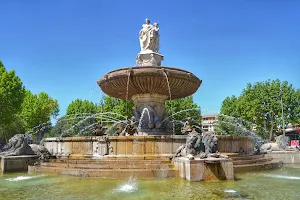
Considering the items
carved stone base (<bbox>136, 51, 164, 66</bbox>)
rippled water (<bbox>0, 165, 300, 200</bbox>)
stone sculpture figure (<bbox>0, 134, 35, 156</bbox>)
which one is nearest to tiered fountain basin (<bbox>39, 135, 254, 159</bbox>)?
stone sculpture figure (<bbox>0, 134, 35, 156</bbox>)

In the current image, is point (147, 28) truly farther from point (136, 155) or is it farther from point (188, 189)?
point (188, 189)

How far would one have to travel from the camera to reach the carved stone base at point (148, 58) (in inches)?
665

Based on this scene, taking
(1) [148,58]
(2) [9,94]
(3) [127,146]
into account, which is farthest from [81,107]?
(3) [127,146]

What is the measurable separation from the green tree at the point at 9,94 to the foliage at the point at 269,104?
26.0 m

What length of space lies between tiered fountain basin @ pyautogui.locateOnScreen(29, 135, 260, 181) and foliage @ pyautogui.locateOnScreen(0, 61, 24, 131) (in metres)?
17.0

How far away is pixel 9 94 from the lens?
2817 cm

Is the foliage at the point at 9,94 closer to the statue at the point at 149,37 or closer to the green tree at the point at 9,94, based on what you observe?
the green tree at the point at 9,94

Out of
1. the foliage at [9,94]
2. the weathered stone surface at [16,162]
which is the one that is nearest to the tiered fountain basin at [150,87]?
the weathered stone surface at [16,162]

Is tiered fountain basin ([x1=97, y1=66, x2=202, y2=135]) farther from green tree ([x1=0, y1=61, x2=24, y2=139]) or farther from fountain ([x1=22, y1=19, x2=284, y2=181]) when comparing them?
green tree ([x1=0, y1=61, x2=24, y2=139])

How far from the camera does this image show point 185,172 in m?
8.70

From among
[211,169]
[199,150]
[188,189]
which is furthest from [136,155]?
[188,189]

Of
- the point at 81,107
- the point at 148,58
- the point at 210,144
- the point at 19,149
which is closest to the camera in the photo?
the point at 210,144

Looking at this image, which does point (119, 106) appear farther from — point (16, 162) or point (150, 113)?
point (16, 162)

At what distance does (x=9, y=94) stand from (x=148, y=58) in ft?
56.8
